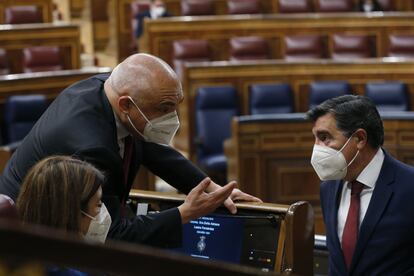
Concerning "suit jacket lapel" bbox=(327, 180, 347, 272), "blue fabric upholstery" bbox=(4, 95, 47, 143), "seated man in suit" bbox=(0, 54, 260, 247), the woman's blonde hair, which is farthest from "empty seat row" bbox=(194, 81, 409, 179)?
the woman's blonde hair

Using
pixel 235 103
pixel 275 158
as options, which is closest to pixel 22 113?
pixel 235 103

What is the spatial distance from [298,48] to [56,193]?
6114mm

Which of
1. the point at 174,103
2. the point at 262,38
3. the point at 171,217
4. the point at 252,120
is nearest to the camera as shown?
the point at 171,217

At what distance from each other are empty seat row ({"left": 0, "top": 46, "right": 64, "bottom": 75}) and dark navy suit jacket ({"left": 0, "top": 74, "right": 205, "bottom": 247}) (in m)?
5.14

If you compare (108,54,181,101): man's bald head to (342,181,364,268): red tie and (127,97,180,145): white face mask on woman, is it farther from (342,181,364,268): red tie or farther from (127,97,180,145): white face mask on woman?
(342,181,364,268): red tie

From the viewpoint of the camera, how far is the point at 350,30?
8.11m

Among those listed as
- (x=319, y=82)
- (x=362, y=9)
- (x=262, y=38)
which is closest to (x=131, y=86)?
(x=319, y=82)

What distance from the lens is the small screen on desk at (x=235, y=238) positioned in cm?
233

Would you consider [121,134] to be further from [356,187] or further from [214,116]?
[214,116]

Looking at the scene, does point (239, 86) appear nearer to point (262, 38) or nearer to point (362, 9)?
point (262, 38)

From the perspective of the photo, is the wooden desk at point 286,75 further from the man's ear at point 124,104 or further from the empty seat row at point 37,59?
the man's ear at point 124,104

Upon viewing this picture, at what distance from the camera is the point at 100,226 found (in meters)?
2.04

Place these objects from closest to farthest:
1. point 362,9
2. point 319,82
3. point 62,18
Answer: point 319,82, point 362,9, point 62,18

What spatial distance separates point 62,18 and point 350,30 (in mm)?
3501
